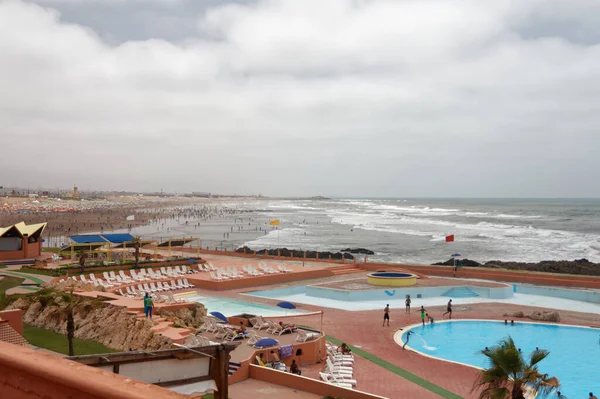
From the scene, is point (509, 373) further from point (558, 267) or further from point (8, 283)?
point (558, 267)

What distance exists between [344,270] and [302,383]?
2010cm

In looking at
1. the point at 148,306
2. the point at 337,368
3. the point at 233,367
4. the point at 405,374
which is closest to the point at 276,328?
the point at 337,368

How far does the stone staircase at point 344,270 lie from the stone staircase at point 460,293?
7075 millimetres

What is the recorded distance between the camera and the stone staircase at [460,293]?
26603 mm

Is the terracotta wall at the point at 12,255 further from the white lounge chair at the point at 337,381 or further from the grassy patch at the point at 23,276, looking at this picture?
the white lounge chair at the point at 337,381

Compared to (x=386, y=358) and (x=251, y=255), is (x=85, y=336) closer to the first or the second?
(x=386, y=358)

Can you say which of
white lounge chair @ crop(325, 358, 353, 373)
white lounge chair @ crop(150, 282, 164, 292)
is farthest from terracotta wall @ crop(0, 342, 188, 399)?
white lounge chair @ crop(150, 282, 164, 292)

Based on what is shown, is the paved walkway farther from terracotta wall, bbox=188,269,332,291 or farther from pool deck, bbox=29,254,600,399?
terracotta wall, bbox=188,269,332,291

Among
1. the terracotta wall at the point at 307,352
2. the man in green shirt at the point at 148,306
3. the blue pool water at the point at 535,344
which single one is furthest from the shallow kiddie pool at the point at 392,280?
the man in green shirt at the point at 148,306

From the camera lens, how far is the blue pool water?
14.9m

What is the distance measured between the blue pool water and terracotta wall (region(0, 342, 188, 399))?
1426 cm

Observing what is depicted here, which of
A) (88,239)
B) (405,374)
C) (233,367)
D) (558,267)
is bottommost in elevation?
(405,374)

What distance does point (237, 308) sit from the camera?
22188mm

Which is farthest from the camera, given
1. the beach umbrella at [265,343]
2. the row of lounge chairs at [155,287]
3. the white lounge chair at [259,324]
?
the row of lounge chairs at [155,287]
